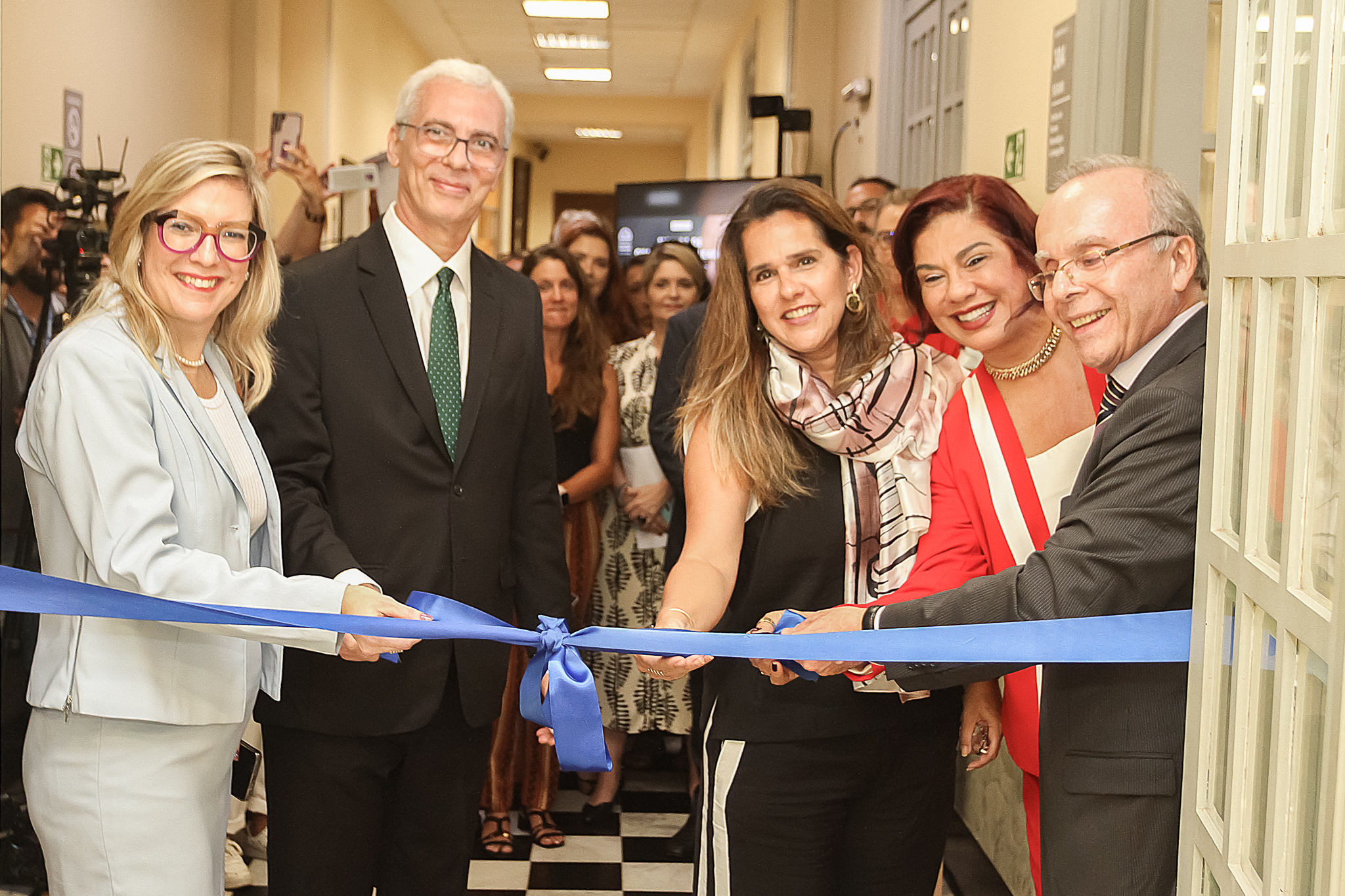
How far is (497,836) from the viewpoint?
141 inches

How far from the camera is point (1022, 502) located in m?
1.83

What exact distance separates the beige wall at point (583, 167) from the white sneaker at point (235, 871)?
655 inches

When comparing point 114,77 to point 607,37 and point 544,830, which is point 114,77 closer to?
point 544,830

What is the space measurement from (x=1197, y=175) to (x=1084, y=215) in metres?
1.39

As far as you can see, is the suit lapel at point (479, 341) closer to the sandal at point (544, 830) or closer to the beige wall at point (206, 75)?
the beige wall at point (206, 75)

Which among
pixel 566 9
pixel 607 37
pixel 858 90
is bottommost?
pixel 858 90

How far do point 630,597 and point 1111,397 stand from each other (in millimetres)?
2512

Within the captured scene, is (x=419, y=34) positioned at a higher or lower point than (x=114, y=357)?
higher

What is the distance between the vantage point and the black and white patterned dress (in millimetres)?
3920

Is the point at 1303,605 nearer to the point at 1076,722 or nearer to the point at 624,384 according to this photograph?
the point at 1076,722

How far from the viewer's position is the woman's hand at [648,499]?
3.86 meters

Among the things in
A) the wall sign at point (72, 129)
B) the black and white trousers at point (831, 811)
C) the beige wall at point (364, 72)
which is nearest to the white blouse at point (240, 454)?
the black and white trousers at point (831, 811)

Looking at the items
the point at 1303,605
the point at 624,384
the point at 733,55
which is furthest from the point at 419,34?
the point at 1303,605

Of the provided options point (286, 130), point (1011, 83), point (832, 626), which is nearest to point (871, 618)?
point (832, 626)
